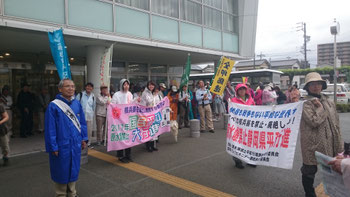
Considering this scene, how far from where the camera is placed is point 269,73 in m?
19.8

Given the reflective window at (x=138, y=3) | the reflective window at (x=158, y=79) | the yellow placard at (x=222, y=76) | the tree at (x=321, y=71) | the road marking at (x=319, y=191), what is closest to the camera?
the road marking at (x=319, y=191)

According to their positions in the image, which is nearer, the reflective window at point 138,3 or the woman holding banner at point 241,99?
the woman holding banner at point 241,99

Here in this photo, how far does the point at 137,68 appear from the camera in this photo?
13.8m

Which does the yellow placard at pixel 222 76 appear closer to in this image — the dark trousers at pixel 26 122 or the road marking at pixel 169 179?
the road marking at pixel 169 179

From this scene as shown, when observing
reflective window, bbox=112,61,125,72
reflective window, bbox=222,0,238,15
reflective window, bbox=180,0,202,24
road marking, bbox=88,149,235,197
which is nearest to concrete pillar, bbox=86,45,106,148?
road marking, bbox=88,149,235,197

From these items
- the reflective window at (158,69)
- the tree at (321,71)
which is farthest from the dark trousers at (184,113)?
the tree at (321,71)

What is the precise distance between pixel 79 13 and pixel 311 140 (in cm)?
753

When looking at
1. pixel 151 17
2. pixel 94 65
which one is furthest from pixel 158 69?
pixel 94 65

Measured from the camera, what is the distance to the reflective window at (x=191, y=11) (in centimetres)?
1118

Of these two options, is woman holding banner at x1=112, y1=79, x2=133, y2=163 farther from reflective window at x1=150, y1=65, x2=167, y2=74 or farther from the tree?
the tree

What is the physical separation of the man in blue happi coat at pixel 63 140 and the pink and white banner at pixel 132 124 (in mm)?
1836

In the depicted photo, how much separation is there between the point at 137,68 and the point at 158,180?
1028cm

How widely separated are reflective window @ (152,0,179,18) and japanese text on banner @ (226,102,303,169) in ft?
23.0

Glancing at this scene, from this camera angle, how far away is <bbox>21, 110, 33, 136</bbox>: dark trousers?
823 centimetres
